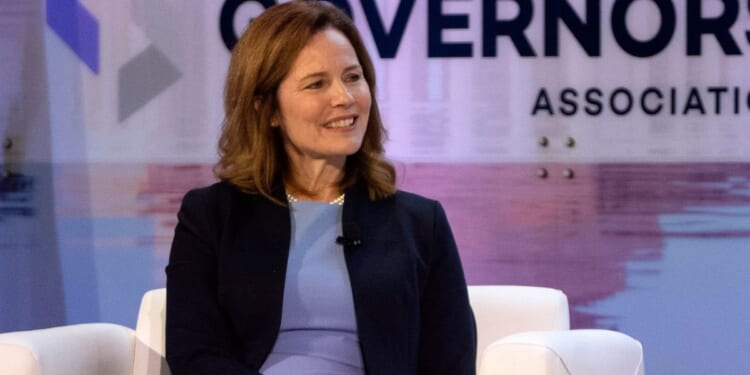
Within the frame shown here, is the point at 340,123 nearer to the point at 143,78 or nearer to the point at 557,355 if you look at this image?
the point at 557,355

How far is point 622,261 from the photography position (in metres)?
3.93

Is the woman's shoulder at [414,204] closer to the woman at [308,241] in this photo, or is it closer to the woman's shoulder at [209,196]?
the woman at [308,241]

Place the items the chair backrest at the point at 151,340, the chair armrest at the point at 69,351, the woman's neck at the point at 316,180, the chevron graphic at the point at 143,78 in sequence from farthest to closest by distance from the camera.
Answer: the chevron graphic at the point at 143,78
the chair backrest at the point at 151,340
the woman's neck at the point at 316,180
the chair armrest at the point at 69,351

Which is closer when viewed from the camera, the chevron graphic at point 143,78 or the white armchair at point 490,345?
the white armchair at point 490,345

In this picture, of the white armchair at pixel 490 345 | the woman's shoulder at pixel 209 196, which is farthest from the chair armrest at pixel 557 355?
the woman's shoulder at pixel 209 196

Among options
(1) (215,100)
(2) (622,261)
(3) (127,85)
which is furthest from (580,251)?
(3) (127,85)

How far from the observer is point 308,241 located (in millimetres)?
2416

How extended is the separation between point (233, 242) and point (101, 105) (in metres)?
1.83

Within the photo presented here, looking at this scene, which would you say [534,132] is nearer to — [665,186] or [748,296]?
[665,186]

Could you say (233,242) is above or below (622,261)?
above

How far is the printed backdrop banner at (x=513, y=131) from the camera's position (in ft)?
12.8

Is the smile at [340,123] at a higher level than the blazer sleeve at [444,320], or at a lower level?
higher

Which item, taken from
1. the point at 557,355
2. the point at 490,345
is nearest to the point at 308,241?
the point at 490,345

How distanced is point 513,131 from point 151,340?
5.40 feet
